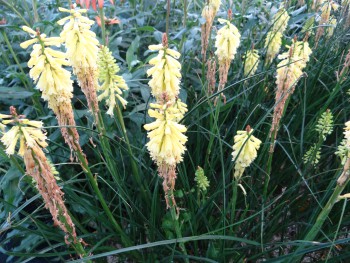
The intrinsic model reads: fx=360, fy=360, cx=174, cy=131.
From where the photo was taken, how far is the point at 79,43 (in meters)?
1.73

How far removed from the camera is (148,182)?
2.83 meters

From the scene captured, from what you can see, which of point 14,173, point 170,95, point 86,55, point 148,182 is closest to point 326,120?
point 170,95

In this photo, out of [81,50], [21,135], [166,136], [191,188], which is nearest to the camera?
[21,135]

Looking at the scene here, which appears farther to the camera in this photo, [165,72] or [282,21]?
[282,21]

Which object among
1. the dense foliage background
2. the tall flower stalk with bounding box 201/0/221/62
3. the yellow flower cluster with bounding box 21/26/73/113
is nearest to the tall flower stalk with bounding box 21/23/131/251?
the yellow flower cluster with bounding box 21/26/73/113

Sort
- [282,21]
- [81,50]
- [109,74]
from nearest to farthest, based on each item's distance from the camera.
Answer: [81,50], [109,74], [282,21]

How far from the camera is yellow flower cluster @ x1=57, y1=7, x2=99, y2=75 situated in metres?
1.70

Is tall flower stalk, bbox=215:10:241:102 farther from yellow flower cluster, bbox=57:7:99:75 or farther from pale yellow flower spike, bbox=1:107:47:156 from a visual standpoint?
pale yellow flower spike, bbox=1:107:47:156

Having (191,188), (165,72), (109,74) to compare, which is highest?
(165,72)

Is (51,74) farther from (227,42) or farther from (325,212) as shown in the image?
(325,212)

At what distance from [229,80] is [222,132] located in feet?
1.94

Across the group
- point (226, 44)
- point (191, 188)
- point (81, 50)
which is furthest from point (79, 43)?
point (191, 188)

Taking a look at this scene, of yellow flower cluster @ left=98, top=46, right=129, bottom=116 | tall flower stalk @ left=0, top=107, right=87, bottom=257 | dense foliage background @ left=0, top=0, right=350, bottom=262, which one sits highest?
yellow flower cluster @ left=98, top=46, right=129, bottom=116

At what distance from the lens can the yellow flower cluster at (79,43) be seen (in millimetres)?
1704
